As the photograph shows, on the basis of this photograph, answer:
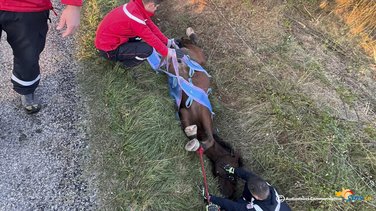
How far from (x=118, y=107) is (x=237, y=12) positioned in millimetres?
2949

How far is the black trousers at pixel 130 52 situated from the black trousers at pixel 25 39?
1079 mm

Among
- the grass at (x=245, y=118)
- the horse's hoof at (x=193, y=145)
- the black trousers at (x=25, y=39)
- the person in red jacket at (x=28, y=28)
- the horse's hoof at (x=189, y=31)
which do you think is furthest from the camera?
the horse's hoof at (x=189, y=31)

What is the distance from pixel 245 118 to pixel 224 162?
83 cm

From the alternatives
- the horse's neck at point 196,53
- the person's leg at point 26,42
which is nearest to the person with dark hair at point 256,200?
the horse's neck at point 196,53

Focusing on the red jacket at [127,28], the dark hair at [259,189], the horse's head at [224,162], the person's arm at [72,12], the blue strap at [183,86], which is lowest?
the horse's head at [224,162]

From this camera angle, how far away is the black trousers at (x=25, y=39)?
10.2 feet

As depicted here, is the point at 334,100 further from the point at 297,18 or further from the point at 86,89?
the point at 86,89

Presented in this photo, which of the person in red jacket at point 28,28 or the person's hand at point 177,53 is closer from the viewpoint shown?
the person in red jacket at point 28,28

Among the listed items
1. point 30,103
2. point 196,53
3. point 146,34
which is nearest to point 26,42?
point 30,103

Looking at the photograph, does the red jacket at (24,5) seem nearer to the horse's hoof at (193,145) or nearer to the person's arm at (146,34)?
the person's arm at (146,34)

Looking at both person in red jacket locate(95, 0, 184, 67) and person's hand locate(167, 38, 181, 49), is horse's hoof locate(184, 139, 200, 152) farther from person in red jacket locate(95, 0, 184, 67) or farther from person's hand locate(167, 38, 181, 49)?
person's hand locate(167, 38, 181, 49)

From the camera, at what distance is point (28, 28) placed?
321cm

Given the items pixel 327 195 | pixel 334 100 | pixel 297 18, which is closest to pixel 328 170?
pixel 327 195

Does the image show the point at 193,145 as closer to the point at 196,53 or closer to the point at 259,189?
the point at 259,189
